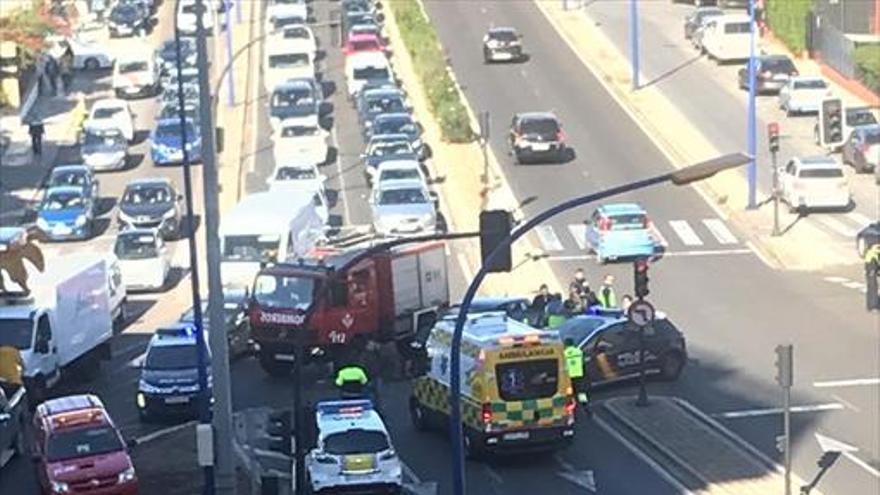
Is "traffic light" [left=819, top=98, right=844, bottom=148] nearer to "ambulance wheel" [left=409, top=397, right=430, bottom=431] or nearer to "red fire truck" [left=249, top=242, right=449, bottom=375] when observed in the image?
"red fire truck" [left=249, top=242, right=449, bottom=375]

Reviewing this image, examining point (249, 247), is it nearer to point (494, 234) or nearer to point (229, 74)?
point (494, 234)

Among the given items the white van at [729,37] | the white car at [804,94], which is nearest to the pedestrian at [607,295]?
the white car at [804,94]

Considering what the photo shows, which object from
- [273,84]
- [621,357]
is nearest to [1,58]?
[273,84]

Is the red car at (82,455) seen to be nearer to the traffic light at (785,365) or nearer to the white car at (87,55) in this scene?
the traffic light at (785,365)

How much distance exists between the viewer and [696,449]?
114 feet

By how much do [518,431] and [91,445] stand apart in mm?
6472

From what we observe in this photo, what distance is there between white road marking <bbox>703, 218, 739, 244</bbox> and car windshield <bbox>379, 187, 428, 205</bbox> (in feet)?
25.4

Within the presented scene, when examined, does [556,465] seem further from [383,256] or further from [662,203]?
[662,203]

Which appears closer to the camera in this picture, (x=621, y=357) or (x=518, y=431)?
(x=518, y=431)

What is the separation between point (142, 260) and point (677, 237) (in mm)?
14244

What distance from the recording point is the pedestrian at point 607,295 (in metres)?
46.0

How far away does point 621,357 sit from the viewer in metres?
39.3

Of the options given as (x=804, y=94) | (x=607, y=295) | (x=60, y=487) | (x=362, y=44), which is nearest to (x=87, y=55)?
(x=362, y=44)

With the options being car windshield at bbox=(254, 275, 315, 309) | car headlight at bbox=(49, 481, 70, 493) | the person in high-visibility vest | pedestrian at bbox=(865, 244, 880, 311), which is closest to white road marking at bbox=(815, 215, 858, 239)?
pedestrian at bbox=(865, 244, 880, 311)
